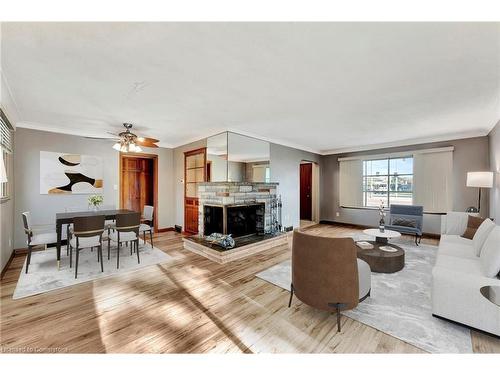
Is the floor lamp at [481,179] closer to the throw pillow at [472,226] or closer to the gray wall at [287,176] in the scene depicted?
the throw pillow at [472,226]

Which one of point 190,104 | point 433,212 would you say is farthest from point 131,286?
point 433,212

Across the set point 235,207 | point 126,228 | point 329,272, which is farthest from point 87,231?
point 329,272

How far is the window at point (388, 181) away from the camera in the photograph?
18.9 ft

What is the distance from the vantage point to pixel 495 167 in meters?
4.03

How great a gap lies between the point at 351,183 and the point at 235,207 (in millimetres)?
4038

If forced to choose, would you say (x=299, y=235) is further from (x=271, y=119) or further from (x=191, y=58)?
(x=271, y=119)

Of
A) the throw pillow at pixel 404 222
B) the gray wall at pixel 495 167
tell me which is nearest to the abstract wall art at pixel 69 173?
the throw pillow at pixel 404 222

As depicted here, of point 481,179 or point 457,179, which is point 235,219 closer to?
point 481,179

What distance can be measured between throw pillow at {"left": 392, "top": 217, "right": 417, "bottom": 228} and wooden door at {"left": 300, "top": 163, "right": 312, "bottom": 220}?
2913 millimetres

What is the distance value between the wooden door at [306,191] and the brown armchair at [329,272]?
579 centimetres

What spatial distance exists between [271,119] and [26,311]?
4.01 metres

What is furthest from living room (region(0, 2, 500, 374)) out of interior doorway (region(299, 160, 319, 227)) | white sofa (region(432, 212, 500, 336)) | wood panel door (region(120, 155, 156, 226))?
interior doorway (region(299, 160, 319, 227))

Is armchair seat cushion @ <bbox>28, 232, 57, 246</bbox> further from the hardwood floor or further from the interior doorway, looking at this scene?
the interior doorway
